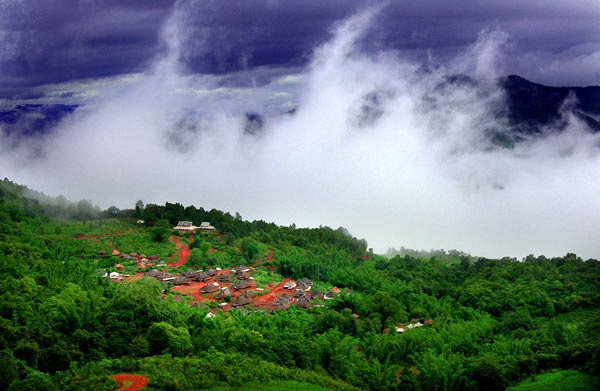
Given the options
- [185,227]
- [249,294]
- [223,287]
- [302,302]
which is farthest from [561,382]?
[185,227]

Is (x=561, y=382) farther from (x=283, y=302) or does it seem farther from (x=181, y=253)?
(x=181, y=253)

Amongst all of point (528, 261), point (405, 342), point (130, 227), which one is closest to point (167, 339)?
point (405, 342)

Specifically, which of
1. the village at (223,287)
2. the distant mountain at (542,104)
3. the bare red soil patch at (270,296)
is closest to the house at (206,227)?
the village at (223,287)

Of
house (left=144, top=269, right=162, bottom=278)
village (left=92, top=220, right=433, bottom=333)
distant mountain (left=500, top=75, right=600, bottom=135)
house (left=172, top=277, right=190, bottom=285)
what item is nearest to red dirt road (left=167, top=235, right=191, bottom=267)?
village (left=92, top=220, right=433, bottom=333)

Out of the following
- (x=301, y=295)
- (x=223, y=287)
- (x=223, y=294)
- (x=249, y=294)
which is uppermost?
(x=223, y=287)

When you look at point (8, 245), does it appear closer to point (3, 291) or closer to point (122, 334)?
point (3, 291)

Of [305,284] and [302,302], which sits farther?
[305,284]
